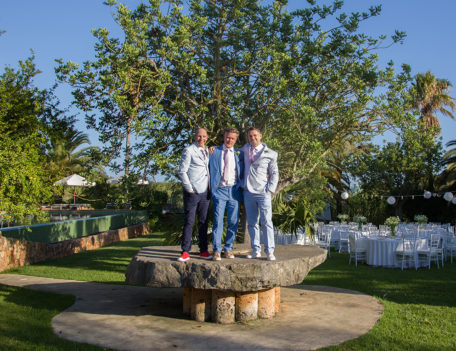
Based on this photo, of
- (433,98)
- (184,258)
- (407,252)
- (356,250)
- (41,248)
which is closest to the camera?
(184,258)

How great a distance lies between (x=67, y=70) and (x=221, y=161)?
4918 millimetres

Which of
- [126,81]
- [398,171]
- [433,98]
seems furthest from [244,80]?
[433,98]

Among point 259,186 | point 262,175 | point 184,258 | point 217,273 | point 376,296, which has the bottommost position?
point 376,296

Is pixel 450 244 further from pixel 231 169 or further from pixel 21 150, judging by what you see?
pixel 21 150

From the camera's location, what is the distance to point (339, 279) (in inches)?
400

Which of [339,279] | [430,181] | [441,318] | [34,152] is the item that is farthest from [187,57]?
[430,181]

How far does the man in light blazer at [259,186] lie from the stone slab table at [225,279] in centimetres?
38

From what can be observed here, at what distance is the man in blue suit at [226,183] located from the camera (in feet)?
20.3

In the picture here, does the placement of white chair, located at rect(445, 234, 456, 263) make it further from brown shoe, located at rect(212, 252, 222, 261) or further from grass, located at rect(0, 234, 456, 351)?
brown shoe, located at rect(212, 252, 222, 261)

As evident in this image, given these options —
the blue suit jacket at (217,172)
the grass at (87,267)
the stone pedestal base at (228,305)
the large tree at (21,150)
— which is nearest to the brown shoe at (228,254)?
the stone pedestal base at (228,305)

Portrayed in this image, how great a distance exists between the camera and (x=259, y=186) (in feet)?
20.3

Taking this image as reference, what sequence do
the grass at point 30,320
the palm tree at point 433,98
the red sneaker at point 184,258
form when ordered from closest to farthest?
the grass at point 30,320 < the red sneaker at point 184,258 < the palm tree at point 433,98

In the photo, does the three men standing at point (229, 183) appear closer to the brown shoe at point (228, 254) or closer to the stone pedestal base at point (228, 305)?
the brown shoe at point (228, 254)

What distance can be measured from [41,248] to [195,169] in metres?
9.36
